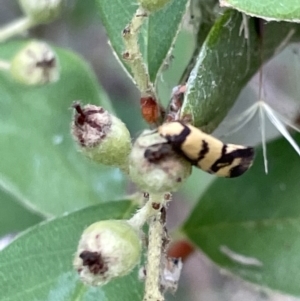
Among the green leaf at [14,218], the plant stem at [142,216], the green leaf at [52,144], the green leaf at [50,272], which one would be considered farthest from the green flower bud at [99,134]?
the green leaf at [14,218]

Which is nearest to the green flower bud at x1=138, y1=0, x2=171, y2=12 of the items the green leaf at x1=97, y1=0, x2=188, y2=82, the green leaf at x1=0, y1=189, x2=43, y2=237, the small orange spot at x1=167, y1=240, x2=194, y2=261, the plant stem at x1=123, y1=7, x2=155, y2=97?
the plant stem at x1=123, y1=7, x2=155, y2=97

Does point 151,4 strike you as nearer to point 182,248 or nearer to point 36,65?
point 36,65

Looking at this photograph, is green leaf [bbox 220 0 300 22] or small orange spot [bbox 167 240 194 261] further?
small orange spot [bbox 167 240 194 261]

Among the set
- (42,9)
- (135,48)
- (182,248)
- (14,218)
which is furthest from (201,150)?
(14,218)

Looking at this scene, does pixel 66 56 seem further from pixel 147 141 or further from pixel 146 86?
pixel 147 141

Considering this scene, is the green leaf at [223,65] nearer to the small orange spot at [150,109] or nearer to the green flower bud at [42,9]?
the small orange spot at [150,109]

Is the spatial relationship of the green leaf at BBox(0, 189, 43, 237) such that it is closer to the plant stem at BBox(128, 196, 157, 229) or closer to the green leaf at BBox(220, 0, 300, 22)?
the plant stem at BBox(128, 196, 157, 229)
